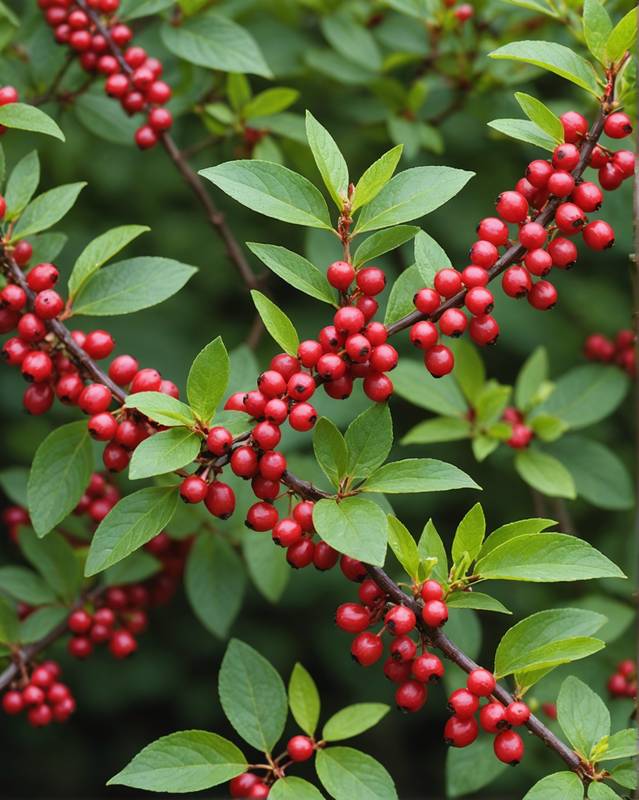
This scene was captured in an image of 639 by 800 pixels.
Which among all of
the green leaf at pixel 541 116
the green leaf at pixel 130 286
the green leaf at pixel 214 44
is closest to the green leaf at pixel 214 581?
the green leaf at pixel 130 286

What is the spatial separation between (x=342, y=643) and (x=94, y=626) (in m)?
1.57

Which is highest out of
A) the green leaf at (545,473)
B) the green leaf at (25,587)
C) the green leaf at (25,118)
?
the green leaf at (25,118)

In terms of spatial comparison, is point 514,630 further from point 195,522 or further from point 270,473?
point 195,522

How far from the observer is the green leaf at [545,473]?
2.35 m

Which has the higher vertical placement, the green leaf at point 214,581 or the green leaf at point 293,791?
the green leaf at point 293,791

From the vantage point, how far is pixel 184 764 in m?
1.70

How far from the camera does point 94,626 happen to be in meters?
2.30

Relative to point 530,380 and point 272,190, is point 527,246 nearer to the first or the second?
point 272,190

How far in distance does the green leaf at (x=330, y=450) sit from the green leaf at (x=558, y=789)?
600mm

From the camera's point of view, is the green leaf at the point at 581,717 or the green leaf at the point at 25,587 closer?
the green leaf at the point at 581,717

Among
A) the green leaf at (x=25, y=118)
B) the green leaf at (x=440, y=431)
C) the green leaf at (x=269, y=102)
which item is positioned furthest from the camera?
the green leaf at (x=269, y=102)

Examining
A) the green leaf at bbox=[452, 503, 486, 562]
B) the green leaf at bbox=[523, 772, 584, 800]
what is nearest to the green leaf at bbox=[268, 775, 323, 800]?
the green leaf at bbox=[523, 772, 584, 800]

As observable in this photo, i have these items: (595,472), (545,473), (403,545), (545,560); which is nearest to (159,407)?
(403,545)

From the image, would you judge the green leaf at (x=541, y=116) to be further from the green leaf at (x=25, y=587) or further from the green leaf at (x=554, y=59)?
the green leaf at (x=25, y=587)
